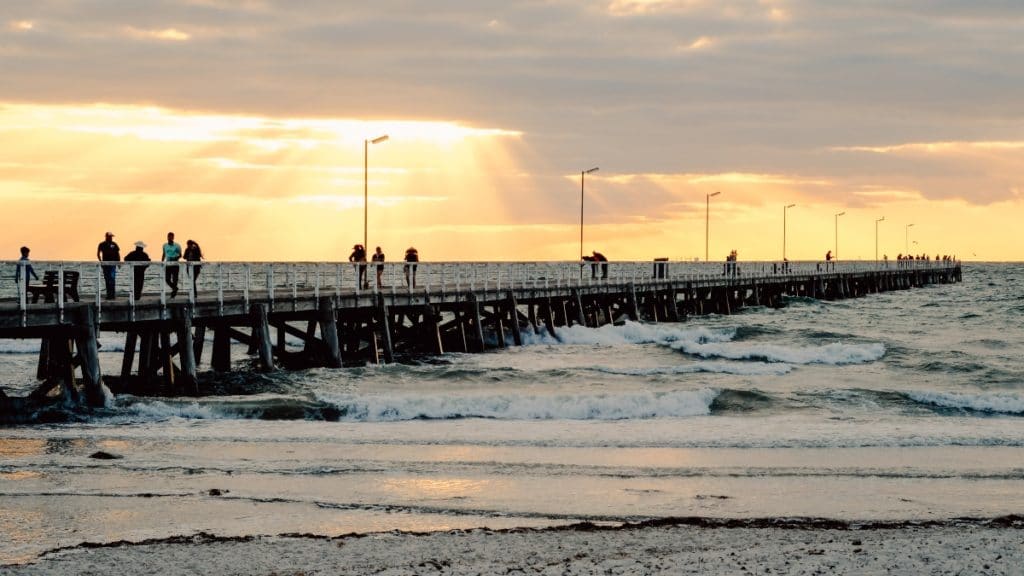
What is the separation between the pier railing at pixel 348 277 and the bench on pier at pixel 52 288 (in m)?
0.04

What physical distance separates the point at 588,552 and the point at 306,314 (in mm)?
21614

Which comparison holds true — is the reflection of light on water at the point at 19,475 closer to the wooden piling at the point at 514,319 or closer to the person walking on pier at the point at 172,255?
the person walking on pier at the point at 172,255

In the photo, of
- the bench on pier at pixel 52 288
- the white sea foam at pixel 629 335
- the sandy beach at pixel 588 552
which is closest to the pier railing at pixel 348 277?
the bench on pier at pixel 52 288

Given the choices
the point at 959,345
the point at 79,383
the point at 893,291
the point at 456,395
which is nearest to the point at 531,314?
the point at 959,345

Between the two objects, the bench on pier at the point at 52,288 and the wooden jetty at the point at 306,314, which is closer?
the wooden jetty at the point at 306,314

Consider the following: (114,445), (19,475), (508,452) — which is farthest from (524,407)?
(19,475)

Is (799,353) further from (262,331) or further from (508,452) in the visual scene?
(508,452)

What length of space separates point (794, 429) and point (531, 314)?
2537 cm

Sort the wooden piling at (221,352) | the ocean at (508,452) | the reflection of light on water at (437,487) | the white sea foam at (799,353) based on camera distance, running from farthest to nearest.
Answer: the white sea foam at (799,353)
the wooden piling at (221,352)
the reflection of light on water at (437,487)
the ocean at (508,452)

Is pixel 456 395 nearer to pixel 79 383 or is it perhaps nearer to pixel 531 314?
pixel 79 383

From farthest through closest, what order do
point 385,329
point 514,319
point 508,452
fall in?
point 514,319, point 385,329, point 508,452

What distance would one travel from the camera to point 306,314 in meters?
32.7

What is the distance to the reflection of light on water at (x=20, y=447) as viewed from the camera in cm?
1777

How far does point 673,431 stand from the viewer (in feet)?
71.4
